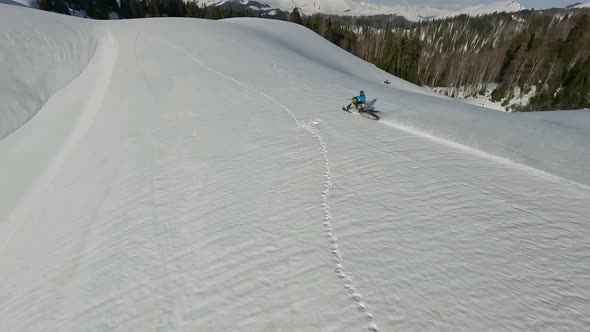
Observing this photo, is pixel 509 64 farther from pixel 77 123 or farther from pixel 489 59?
pixel 77 123

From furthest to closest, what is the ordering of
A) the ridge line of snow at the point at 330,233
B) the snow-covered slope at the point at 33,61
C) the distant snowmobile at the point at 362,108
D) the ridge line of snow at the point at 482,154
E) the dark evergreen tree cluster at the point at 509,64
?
the dark evergreen tree cluster at the point at 509,64 < the snow-covered slope at the point at 33,61 < the distant snowmobile at the point at 362,108 < the ridge line of snow at the point at 482,154 < the ridge line of snow at the point at 330,233

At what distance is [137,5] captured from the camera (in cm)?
7306

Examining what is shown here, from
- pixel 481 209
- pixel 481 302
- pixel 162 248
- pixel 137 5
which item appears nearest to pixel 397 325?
pixel 481 302

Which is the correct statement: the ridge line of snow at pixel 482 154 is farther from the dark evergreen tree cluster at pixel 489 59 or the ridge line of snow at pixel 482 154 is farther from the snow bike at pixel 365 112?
the dark evergreen tree cluster at pixel 489 59

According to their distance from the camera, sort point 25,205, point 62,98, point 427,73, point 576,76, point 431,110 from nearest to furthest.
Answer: point 25,205 < point 431,110 < point 62,98 < point 576,76 < point 427,73

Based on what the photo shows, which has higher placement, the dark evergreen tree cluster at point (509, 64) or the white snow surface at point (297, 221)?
the dark evergreen tree cluster at point (509, 64)

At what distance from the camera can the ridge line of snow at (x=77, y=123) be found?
7.05 meters

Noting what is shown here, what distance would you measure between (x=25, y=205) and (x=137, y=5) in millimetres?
85707

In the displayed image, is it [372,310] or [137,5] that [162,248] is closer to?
[372,310]

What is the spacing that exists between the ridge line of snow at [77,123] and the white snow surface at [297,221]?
0.31 feet

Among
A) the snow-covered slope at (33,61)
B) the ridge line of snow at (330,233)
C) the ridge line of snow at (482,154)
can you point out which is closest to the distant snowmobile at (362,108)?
the ridge line of snow at (482,154)

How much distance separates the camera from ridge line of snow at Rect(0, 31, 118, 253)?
7.05 m

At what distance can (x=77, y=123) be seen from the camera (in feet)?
36.9

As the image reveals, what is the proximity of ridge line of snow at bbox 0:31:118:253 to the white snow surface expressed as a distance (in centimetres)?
10
